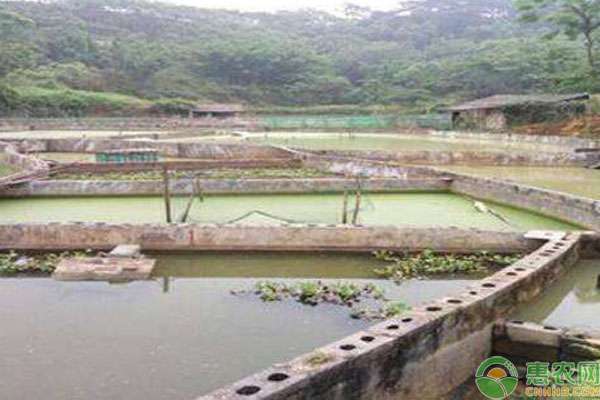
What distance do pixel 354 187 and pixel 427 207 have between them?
8.02 ft

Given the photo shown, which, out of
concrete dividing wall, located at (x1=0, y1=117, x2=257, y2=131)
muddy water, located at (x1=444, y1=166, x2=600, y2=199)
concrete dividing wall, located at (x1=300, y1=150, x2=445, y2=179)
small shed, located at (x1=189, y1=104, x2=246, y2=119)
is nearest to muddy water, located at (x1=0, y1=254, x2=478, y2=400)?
concrete dividing wall, located at (x1=300, y1=150, x2=445, y2=179)

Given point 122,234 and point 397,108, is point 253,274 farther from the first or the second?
point 397,108

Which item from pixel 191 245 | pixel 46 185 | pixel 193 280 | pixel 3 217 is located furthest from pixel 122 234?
pixel 46 185

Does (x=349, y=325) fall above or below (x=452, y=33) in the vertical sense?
below

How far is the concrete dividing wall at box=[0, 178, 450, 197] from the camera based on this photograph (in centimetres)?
1580

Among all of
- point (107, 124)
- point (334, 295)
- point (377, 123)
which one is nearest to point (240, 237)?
point (334, 295)

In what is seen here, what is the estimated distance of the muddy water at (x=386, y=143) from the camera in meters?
30.4

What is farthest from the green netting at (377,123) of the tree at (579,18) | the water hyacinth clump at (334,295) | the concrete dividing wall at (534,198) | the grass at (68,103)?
the water hyacinth clump at (334,295)

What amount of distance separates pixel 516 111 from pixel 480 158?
1706cm

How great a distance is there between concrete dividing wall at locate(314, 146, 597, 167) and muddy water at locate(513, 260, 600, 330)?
45.9 feet

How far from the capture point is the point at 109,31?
319 feet

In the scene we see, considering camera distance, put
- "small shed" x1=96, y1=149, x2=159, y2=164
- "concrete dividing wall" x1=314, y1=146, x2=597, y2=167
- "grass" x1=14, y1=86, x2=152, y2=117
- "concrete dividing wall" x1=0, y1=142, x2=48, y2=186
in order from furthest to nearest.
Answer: "grass" x1=14, y1=86, x2=152, y2=117 → "concrete dividing wall" x1=314, y1=146, x2=597, y2=167 → "small shed" x1=96, y1=149, x2=159, y2=164 → "concrete dividing wall" x1=0, y1=142, x2=48, y2=186

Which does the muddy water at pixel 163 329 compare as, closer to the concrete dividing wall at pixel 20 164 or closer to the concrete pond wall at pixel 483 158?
the concrete dividing wall at pixel 20 164

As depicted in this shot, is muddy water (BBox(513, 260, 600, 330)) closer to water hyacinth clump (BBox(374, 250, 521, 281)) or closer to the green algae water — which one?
water hyacinth clump (BBox(374, 250, 521, 281))
